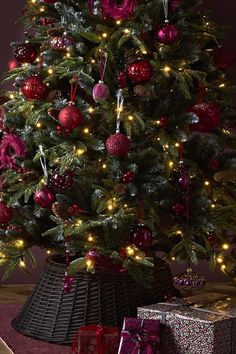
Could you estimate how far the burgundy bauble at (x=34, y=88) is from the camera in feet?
8.55

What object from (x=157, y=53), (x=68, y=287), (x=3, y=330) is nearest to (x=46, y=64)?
(x=157, y=53)

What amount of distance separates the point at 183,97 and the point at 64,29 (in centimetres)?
51

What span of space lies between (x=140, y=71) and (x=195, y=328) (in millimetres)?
900

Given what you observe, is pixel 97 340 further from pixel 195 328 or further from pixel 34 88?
pixel 34 88

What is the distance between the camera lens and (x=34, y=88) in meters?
2.61

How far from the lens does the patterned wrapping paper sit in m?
2.26

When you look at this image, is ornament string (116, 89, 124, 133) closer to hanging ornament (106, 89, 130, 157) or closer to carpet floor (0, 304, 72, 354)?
hanging ornament (106, 89, 130, 157)

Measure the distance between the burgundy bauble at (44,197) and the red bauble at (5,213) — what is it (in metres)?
0.13

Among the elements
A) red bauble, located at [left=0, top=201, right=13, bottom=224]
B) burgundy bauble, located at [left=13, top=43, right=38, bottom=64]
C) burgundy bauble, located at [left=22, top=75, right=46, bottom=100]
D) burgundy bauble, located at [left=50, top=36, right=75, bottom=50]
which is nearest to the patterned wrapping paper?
red bauble, located at [left=0, top=201, right=13, bottom=224]

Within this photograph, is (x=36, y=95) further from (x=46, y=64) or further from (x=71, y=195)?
(x=71, y=195)

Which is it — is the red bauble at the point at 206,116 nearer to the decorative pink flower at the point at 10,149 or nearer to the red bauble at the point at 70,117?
the red bauble at the point at 70,117

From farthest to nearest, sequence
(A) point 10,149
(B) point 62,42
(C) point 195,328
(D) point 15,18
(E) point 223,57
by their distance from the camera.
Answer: (D) point 15,18 → (E) point 223,57 → (A) point 10,149 → (B) point 62,42 → (C) point 195,328

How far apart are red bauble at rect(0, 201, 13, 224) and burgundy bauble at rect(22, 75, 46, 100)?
1.35 feet

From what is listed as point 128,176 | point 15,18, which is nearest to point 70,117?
point 128,176
